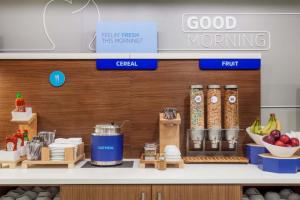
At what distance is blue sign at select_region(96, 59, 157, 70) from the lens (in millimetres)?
2691

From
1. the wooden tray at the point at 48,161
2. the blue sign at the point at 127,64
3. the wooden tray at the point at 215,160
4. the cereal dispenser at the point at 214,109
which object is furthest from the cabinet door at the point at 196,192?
the blue sign at the point at 127,64

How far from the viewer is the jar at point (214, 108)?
2.54 m

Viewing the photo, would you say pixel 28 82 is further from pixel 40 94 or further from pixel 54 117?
pixel 54 117

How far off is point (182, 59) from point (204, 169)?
866mm

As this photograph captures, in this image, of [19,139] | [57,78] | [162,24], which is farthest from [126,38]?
[19,139]

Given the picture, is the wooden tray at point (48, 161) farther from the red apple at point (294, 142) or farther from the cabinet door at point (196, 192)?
the red apple at point (294, 142)

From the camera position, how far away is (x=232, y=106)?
100 inches

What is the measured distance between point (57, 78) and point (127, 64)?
0.55 meters

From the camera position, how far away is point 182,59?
2.71 m

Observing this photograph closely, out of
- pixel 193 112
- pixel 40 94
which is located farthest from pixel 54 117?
pixel 193 112

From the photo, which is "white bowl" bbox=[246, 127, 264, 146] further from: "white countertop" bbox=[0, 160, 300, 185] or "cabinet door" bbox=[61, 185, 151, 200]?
"cabinet door" bbox=[61, 185, 151, 200]

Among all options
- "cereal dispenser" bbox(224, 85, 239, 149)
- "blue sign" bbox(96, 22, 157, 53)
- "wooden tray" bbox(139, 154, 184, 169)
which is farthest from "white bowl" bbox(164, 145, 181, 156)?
"blue sign" bbox(96, 22, 157, 53)

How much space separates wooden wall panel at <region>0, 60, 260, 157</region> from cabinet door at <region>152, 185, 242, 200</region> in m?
0.69

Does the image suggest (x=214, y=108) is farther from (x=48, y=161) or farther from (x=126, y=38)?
(x=48, y=161)
